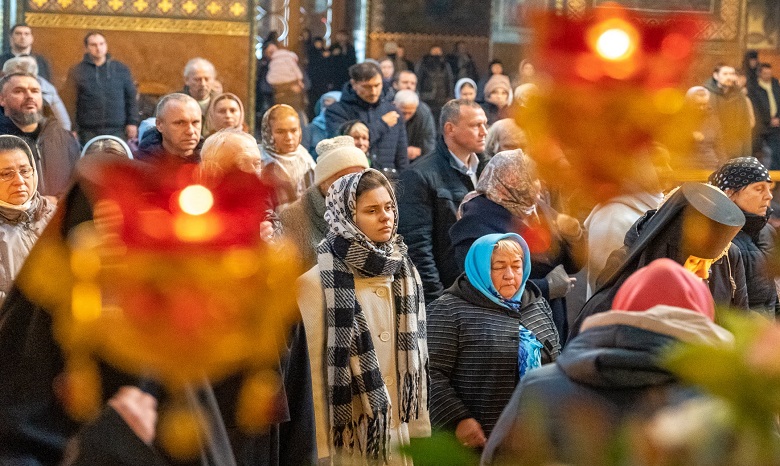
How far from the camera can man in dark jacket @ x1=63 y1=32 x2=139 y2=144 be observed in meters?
12.7

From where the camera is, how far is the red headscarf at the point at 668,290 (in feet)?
8.53

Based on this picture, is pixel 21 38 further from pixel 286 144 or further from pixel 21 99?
pixel 286 144

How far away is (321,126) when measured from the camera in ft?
33.3

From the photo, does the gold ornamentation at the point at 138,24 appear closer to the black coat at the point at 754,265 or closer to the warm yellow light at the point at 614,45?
the black coat at the point at 754,265

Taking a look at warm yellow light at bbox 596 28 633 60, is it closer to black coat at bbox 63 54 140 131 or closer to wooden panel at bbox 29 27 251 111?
black coat at bbox 63 54 140 131

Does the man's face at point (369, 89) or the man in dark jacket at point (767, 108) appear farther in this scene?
the man in dark jacket at point (767, 108)

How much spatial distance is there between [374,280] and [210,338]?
3564 mm

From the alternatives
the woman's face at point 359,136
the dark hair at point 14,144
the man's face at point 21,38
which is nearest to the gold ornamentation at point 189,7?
the man's face at point 21,38

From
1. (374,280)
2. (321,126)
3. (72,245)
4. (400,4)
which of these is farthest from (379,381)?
(400,4)

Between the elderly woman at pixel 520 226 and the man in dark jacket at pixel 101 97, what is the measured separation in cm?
700

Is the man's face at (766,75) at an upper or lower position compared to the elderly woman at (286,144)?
upper

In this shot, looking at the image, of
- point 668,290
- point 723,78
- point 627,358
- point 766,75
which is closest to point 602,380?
point 627,358

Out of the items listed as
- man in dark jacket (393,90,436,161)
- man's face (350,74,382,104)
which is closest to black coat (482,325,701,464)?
man's face (350,74,382,104)

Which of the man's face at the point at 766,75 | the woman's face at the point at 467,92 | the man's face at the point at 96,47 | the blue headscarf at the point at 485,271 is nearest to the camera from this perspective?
the blue headscarf at the point at 485,271
